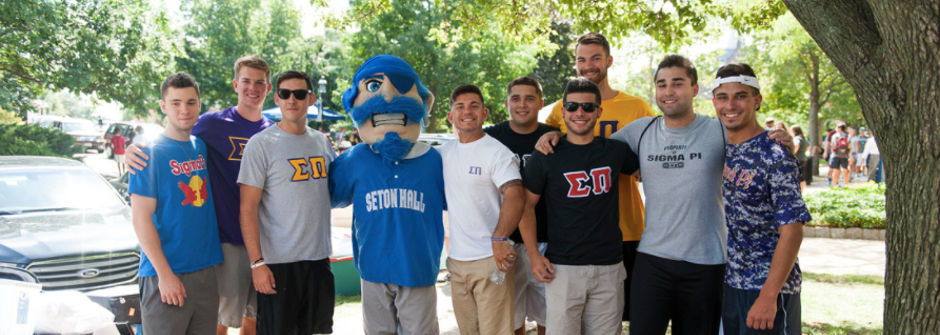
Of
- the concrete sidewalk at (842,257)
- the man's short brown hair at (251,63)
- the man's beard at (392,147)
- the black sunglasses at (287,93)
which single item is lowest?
the concrete sidewalk at (842,257)

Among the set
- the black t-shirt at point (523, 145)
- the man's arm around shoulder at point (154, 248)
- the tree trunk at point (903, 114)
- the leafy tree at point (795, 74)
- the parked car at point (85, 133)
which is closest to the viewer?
the tree trunk at point (903, 114)

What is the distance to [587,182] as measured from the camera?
3.35 meters

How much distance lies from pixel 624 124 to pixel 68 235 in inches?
175

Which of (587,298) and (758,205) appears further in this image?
(587,298)

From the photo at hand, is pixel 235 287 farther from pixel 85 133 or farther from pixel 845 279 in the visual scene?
pixel 85 133

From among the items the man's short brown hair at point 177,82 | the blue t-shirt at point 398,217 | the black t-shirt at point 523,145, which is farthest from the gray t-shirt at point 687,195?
the man's short brown hair at point 177,82

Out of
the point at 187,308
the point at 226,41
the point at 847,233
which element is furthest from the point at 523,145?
the point at 226,41

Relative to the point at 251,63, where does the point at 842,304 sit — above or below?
below

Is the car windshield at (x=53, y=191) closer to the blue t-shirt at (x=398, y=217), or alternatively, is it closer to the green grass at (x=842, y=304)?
the blue t-shirt at (x=398, y=217)

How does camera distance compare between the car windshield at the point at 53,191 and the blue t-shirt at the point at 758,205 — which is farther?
the car windshield at the point at 53,191

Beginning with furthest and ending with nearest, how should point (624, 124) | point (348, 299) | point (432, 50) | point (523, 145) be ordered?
1. point (432, 50)
2. point (348, 299)
3. point (624, 124)
4. point (523, 145)

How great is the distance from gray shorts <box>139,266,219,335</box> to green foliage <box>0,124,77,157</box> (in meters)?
14.7

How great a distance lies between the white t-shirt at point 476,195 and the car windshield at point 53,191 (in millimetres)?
3911

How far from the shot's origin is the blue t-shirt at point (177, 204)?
3354mm
